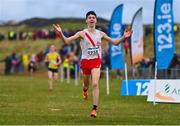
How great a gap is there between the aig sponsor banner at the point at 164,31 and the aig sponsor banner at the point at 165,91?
6.99 ft

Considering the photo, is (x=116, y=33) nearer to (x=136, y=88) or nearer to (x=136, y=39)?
(x=136, y=39)

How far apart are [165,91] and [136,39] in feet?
28.5

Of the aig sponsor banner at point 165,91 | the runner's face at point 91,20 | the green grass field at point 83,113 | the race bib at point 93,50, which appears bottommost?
the green grass field at point 83,113

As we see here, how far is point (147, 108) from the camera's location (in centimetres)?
1783

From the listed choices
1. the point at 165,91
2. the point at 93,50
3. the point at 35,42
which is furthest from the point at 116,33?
the point at 35,42

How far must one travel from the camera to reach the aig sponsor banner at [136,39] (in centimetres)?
2823

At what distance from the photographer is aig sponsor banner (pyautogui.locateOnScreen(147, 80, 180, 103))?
1964 cm

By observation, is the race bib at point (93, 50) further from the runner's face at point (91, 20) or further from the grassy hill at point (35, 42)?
the grassy hill at point (35, 42)

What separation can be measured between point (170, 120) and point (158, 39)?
8.41 meters

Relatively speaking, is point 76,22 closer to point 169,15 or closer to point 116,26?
point 116,26

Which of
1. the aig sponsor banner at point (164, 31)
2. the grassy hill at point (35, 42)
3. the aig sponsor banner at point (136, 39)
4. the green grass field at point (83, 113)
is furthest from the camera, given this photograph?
the grassy hill at point (35, 42)

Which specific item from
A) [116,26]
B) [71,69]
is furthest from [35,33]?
[116,26]

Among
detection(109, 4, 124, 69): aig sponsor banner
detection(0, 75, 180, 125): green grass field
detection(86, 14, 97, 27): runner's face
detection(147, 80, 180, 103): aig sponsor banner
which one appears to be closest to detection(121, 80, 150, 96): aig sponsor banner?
detection(147, 80, 180, 103): aig sponsor banner

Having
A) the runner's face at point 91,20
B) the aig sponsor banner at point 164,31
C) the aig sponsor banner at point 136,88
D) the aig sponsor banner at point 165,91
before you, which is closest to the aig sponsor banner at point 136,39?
the aig sponsor banner at point 136,88
